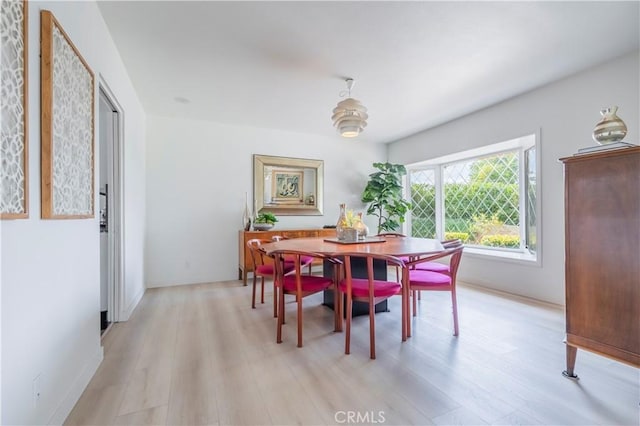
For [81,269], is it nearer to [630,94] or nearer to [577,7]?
[577,7]

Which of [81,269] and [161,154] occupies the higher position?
[161,154]

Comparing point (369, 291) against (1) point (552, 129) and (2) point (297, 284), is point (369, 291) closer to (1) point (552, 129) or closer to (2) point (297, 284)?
(2) point (297, 284)

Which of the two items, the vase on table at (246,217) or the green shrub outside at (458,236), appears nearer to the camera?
the vase on table at (246,217)

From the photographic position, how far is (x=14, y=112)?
1.03 metres

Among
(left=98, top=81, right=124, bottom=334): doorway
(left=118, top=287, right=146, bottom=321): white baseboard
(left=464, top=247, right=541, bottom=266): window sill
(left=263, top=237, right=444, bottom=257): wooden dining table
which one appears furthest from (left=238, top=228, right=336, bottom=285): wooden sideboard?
(left=464, top=247, right=541, bottom=266): window sill

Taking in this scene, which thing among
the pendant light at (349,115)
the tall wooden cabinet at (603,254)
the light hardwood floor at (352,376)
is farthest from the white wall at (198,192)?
the tall wooden cabinet at (603,254)

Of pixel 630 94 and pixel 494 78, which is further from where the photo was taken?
pixel 494 78

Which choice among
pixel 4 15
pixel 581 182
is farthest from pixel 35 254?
pixel 581 182

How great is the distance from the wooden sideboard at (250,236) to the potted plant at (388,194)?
101 cm

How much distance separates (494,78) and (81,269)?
12.7 ft

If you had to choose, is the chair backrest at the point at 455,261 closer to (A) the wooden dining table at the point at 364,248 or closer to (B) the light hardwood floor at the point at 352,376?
(A) the wooden dining table at the point at 364,248

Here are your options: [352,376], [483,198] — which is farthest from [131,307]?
[483,198]

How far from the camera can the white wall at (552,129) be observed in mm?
2543

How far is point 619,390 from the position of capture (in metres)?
1.57
